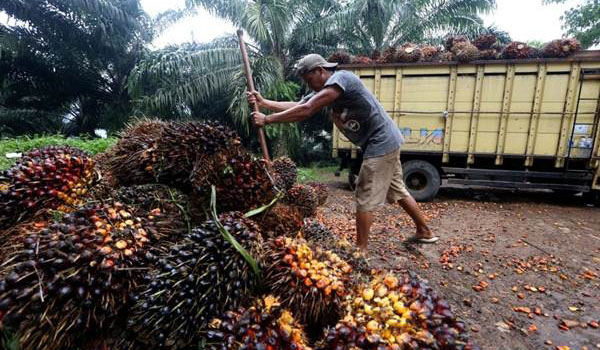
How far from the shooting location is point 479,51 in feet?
18.1

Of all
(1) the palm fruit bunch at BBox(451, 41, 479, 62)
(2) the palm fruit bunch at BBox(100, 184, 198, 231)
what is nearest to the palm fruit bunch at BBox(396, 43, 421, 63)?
(1) the palm fruit bunch at BBox(451, 41, 479, 62)

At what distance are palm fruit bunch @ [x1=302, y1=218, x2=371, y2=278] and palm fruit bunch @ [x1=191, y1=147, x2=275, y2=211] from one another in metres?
0.27

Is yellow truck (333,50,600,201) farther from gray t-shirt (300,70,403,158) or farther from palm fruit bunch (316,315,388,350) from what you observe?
palm fruit bunch (316,315,388,350)

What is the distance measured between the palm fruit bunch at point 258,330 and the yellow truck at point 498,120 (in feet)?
17.8

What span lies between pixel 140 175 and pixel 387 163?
2.08 meters

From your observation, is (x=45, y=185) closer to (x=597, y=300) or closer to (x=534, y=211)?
(x=597, y=300)

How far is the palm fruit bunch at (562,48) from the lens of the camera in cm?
503

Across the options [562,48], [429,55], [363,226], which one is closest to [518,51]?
[562,48]

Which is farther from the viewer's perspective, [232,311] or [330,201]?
[330,201]

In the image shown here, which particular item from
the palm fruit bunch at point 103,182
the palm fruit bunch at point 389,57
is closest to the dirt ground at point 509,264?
the palm fruit bunch at point 103,182

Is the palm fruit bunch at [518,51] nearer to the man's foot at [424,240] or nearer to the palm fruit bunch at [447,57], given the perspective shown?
the palm fruit bunch at [447,57]

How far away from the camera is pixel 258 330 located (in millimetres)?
939

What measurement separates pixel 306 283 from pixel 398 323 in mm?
322

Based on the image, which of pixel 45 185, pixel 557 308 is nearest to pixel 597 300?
pixel 557 308
